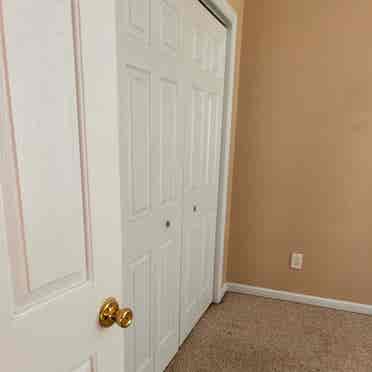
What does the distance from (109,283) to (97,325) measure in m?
0.09

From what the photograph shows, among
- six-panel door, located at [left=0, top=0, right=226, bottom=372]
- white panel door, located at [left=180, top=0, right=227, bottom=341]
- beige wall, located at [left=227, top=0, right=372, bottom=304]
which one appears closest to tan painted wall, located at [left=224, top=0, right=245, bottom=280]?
beige wall, located at [left=227, top=0, right=372, bottom=304]

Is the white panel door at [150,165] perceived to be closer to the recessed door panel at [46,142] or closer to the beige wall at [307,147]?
the recessed door panel at [46,142]

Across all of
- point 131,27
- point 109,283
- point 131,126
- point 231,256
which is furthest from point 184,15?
point 231,256

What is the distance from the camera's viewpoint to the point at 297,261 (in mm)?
2363

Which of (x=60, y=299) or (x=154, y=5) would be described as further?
(x=154, y=5)

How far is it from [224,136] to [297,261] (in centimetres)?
116

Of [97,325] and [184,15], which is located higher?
[184,15]

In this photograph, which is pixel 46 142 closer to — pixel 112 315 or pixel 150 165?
pixel 112 315

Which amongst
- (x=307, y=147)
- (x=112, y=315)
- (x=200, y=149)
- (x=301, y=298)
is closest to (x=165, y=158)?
(x=200, y=149)

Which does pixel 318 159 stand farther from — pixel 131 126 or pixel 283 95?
pixel 131 126

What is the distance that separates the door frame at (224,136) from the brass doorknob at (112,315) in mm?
1580

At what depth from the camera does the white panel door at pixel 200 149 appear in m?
1.56

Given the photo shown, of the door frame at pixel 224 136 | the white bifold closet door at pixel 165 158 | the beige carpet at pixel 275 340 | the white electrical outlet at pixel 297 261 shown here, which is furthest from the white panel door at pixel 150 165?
the white electrical outlet at pixel 297 261

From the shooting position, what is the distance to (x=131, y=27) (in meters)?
1.05
